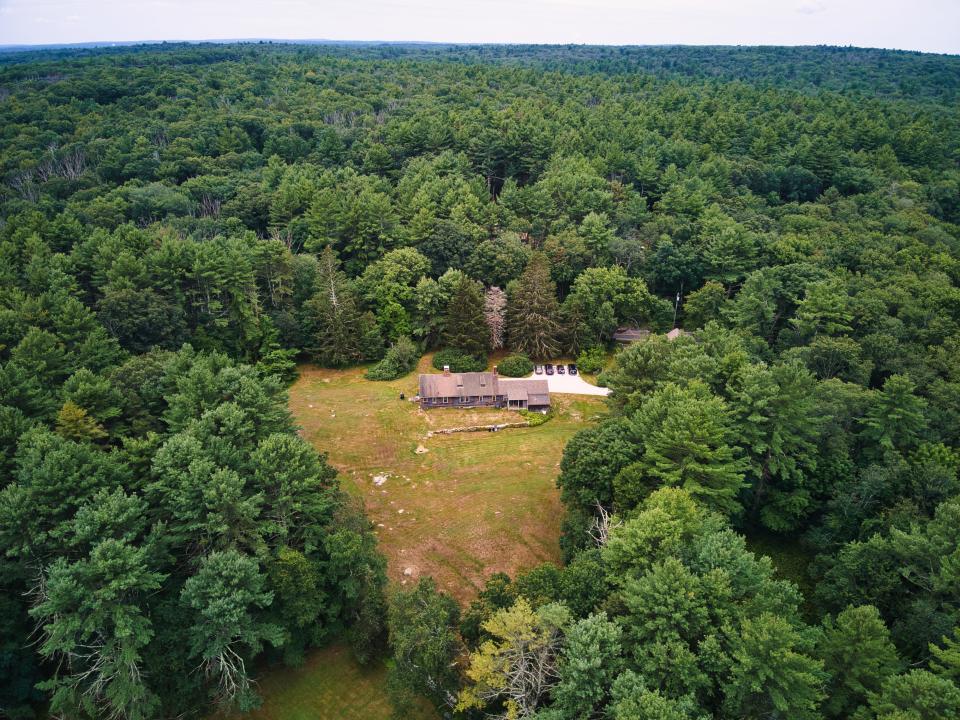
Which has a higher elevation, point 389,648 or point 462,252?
point 462,252

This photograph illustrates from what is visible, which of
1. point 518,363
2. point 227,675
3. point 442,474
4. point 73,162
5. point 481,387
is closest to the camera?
point 227,675

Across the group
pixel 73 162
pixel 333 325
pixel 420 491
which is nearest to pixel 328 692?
pixel 420 491

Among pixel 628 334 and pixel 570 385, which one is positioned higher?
pixel 628 334

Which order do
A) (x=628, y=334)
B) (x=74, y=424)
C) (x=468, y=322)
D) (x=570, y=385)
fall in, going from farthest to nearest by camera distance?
1. (x=628, y=334)
2. (x=468, y=322)
3. (x=570, y=385)
4. (x=74, y=424)

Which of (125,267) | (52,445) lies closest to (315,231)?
(125,267)

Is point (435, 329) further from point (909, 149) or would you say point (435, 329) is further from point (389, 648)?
point (909, 149)

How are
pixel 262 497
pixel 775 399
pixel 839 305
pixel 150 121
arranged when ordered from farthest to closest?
1. pixel 150 121
2. pixel 839 305
3. pixel 775 399
4. pixel 262 497

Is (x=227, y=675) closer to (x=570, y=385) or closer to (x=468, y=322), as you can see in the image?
(x=570, y=385)
